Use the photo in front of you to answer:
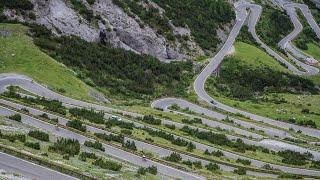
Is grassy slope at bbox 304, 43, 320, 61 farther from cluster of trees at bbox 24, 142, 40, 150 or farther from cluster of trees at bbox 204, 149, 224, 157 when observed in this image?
cluster of trees at bbox 24, 142, 40, 150

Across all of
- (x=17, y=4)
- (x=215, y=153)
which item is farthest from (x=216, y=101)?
(x=215, y=153)

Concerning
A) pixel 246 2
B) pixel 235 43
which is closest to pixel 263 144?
pixel 235 43

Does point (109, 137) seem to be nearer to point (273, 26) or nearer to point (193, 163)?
point (193, 163)

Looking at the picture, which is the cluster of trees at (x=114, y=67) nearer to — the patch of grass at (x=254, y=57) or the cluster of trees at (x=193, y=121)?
the cluster of trees at (x=193, y=121)

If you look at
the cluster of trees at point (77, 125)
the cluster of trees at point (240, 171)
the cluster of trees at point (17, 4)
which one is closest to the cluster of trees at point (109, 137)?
the cluster of trees at point (77, 125)

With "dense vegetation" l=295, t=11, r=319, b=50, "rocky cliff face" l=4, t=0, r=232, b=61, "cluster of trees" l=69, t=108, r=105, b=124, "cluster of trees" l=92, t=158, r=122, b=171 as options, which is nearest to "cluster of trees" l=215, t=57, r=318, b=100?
"rocky cliff face" l=4, t=0, r=232, b=61
